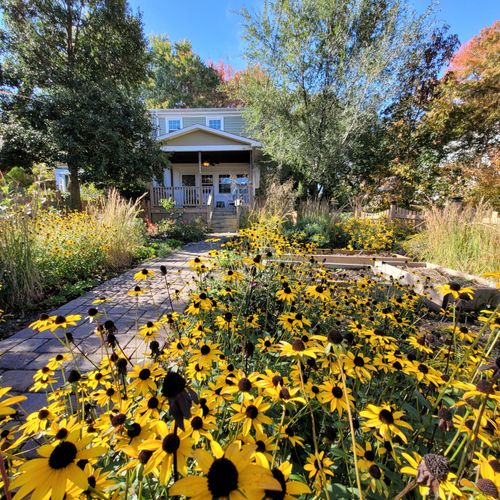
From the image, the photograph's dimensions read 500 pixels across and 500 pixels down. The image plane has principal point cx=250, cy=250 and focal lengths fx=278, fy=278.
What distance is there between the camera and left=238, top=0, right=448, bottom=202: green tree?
905cm

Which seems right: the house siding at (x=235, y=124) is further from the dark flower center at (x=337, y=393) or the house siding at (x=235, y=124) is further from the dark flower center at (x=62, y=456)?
the dark flower center at (x=62, y=456)

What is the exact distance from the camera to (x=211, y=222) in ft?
39.6

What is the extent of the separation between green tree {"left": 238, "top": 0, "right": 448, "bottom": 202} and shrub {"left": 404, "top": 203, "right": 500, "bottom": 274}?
5.43 m

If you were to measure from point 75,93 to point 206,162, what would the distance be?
21.0ft

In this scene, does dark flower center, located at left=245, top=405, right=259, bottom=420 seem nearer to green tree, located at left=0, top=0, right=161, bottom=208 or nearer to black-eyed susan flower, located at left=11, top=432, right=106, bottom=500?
black-eyed susan flower, located at left=11, top=432, right=106, bottom=500

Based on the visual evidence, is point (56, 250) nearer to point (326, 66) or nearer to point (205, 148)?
point (205, 148)

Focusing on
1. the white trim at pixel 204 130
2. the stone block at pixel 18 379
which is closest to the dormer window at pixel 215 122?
the white trim at pixel 204 130

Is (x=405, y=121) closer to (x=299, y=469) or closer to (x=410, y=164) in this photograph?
(x=410, y=164)

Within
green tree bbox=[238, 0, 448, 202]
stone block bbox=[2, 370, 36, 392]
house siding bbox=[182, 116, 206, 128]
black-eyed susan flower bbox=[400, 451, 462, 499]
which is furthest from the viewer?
house siding bbox=[182, 116, 206, 128]

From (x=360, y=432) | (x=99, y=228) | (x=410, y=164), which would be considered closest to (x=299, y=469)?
(x=360, y=432)

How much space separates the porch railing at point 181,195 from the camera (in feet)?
41.0

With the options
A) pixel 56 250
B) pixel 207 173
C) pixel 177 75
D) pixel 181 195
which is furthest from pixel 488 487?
pixel 177 75

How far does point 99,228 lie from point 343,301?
4.89 meters

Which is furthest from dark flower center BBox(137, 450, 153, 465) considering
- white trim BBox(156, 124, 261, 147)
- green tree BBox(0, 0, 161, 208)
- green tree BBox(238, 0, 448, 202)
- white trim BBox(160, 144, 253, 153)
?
white trim BBox(160, 144, 253, 153)
